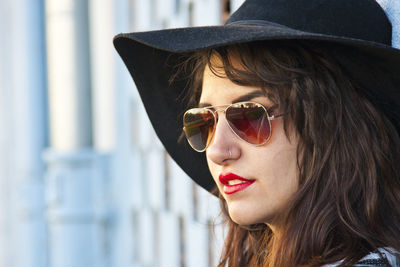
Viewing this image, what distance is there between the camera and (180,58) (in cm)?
199

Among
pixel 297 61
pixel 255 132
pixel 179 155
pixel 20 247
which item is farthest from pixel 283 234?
pixel 20 247

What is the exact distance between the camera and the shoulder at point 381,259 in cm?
136

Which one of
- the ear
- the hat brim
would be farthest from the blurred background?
the ear

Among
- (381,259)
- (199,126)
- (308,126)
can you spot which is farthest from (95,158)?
(381,259)

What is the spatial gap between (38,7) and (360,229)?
6.90 m

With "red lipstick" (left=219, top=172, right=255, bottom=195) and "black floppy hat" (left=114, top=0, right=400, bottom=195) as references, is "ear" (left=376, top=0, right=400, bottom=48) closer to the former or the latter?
"black floppy hat" (left=114, top=0, right=400, bottom=195)

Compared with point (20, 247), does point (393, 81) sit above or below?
above

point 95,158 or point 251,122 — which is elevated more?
point 251,122

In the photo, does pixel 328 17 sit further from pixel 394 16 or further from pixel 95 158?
pixel 95 158

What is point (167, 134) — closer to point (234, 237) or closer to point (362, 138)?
point (234, 237)

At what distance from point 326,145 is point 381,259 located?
31 cm

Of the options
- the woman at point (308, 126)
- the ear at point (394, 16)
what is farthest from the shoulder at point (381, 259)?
the ear at point (394, 16)

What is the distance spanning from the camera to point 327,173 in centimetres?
152

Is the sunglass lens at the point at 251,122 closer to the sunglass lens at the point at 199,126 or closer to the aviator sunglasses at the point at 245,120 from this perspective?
the aviator sunglasses at the point at 245,120
